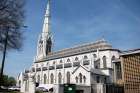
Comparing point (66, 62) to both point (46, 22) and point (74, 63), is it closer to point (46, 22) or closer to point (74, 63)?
point (74, 63)

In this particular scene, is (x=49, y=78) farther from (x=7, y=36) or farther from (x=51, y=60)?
(x=7, y=36)

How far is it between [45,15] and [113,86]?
256 ft

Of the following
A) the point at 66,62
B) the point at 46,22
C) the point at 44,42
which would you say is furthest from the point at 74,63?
the point at 46,22

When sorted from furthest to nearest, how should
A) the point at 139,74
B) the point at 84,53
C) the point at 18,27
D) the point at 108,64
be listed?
the point at 84,53 < the point at 108,64 < the point at 139,74 < the point at 18,27

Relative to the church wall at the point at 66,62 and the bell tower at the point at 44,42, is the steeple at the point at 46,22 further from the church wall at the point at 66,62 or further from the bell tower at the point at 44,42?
the church wall at the point at 66,62

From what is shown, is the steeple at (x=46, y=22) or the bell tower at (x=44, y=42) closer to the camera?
the bell tower at (x=44, y=42)

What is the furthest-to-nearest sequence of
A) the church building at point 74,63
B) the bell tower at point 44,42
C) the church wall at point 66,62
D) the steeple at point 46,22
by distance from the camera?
the steeple at point 46,22
the bell tower at point 44,42
the church wall at point 66,62
the church building at point 74,63

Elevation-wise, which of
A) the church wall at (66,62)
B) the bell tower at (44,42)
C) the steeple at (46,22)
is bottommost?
the church wall at (66,62)

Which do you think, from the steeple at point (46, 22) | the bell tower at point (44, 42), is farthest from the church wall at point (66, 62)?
the steeple at point (46, 22)

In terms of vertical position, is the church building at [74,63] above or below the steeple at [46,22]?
below

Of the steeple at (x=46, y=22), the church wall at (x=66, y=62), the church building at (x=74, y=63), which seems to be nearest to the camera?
the church building at (x=74, y=63)

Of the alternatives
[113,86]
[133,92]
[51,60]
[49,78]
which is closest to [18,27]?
[113,86]

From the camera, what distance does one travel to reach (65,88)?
2523 cm

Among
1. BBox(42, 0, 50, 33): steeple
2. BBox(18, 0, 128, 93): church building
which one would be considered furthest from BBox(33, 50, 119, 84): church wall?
BBox(42, 0, 50, 33): steeple
